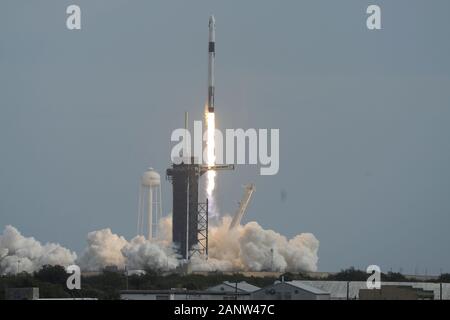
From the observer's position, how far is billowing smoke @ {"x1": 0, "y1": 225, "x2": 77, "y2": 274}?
151 metres

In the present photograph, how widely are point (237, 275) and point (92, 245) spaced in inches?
633

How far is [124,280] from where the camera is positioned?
445 ft

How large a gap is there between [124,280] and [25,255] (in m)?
21.0

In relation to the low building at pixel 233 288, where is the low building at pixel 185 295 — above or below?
below

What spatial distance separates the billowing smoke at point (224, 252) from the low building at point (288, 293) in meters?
36.3

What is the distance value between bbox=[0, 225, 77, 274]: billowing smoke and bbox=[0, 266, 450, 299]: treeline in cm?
806

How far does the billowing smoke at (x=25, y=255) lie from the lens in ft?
496

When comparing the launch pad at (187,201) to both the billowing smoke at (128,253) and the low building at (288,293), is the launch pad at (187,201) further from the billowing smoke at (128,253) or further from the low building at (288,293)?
the low building at (288,293)

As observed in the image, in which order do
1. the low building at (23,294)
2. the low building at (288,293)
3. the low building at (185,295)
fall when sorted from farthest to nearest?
the low building at (185,295) < the low building at (288,293) < the low building at (23,294)

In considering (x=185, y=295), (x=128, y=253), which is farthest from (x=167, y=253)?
(x=185, y=295)

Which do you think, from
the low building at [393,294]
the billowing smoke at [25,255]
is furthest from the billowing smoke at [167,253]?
the low building at [393,294]
